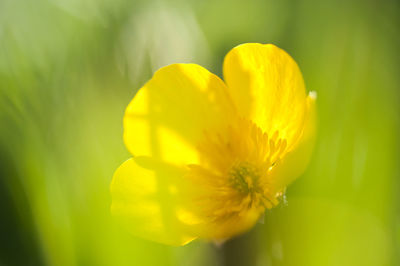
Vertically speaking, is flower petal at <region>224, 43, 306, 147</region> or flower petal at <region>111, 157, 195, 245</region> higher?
flower petal at <region>224, 43, 306, 147</region>

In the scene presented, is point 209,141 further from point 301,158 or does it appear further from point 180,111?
point 301,158

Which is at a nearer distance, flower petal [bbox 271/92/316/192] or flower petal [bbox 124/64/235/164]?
flower petal [bbox 271/92/316/192]

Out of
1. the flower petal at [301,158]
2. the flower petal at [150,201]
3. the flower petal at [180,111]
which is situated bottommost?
the flower petal at [150,201]

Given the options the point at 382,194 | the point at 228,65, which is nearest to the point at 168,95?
the point at 228,65

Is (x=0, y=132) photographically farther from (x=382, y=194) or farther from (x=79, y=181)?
(x=382, y=194)

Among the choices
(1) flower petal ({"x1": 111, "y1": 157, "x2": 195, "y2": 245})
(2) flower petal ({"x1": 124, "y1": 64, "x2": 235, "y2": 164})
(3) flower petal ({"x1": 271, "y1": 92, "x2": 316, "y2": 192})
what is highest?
(2) flower petal ({"x1": 124, "y1": 64, "x2": 235, "y2": 164})

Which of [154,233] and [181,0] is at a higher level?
[181,0]

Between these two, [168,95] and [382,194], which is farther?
[168,95]
